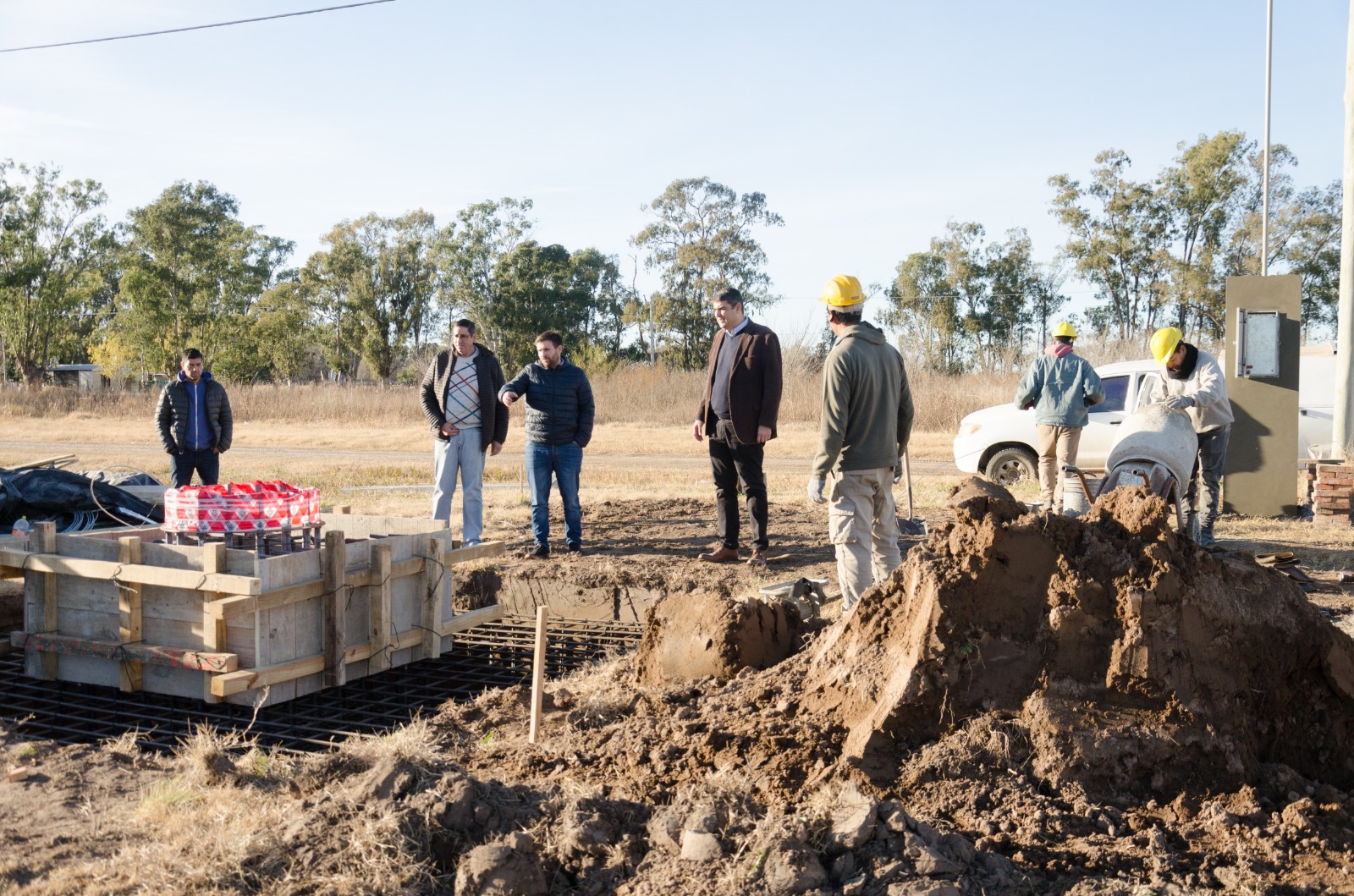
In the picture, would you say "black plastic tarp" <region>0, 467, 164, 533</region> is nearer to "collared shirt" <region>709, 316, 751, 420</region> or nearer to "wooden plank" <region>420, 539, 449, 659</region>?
"wooden plank" <region>420, 539, 449, 659</region>

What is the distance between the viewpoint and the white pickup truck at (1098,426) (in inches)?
474

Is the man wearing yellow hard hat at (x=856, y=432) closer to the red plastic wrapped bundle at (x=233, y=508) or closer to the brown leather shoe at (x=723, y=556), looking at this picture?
the brown leather shoe at (x=723, y=556)

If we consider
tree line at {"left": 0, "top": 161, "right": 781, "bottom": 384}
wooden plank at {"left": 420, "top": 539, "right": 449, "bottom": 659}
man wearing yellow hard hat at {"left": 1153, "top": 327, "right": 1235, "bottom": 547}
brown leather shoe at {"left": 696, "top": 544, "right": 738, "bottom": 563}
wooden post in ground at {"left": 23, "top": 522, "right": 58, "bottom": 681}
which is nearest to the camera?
wooden post in ground at {"left": 23, "top": 522, "right": 58, "bottom": 681}

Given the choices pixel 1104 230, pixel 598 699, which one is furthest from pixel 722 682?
pixel 1104 230

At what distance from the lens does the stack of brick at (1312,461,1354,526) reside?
9.55m

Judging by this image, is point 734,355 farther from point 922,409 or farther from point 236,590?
Result: point 922,409

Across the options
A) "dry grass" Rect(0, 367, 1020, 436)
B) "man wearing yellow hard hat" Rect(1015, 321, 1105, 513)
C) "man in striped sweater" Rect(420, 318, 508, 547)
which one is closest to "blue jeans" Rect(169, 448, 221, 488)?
"man in striped sweater" Rect(420, 318, 508, 547)

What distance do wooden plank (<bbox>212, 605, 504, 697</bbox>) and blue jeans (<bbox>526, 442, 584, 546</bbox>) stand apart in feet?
5.58

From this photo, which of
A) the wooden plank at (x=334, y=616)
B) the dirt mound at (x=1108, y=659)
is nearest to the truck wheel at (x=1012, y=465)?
the dirt mound at (x=1108, y=659)

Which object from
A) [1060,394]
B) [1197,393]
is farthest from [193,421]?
[1197,393]

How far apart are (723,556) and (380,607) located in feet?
8.95

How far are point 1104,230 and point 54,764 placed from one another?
3234 cm

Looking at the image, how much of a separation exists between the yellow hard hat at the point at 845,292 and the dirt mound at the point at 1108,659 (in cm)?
181

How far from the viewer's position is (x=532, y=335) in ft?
129
